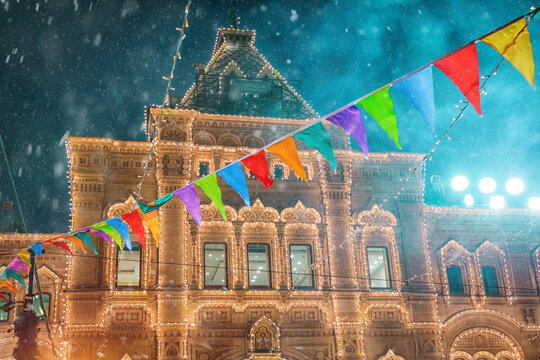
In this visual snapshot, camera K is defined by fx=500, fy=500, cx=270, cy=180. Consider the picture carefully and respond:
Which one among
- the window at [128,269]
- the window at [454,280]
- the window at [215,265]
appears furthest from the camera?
the window at [454,280]

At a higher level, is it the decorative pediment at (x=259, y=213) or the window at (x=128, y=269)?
the decorative pediment at (x=259, y=213)

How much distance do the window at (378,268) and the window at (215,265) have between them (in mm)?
5480

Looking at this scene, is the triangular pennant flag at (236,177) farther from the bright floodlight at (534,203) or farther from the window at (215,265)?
the bright floodlight at (534,203)

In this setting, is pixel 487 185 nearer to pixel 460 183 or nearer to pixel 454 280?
pixel 460 183

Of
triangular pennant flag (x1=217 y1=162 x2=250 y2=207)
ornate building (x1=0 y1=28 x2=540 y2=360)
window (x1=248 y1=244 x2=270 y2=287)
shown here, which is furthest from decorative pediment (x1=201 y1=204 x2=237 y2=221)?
triangular pennant flag (x1=217 y1=162 x2=250 y2=207)

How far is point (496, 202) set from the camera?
70.8 feet

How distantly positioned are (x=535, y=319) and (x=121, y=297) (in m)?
15.6

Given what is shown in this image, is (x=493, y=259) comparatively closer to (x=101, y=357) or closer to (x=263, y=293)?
(x=263, y=293)

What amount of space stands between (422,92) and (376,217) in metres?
12.7

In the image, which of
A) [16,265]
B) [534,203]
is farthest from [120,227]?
[534,203]

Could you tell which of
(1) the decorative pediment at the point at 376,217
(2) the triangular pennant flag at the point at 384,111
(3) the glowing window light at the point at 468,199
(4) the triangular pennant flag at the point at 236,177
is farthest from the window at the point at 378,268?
(2) the triangular pennant flag at the point at 384,111

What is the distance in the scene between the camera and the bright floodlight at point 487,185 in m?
22.7

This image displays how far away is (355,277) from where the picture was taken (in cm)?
1814

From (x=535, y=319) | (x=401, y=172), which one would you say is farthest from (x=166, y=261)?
(x=535, y=319)
